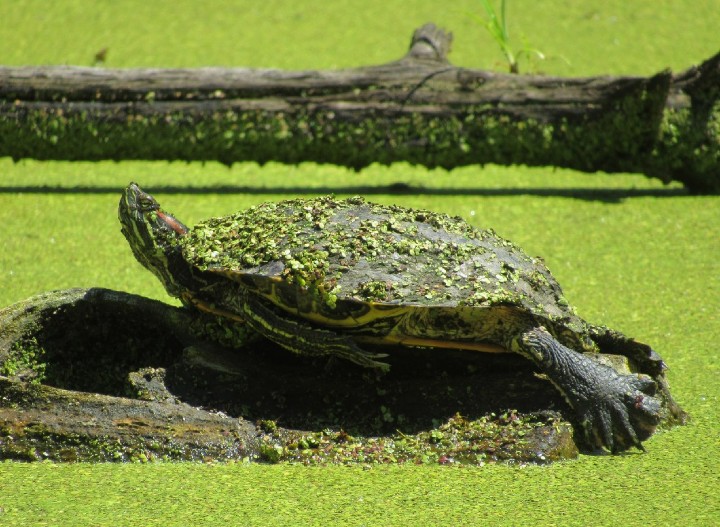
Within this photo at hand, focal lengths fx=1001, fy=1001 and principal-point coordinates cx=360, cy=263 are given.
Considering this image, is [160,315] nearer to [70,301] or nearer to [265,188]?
[70,301]

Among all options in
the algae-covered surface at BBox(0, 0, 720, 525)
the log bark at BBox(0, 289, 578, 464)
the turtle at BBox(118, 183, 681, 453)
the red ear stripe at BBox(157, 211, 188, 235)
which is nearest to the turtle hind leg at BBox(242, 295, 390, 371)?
the turtle at BBox(118, 183, 681, 453)

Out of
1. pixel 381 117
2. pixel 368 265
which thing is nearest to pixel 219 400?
pixel 368 265

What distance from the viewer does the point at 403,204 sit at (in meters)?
4.21

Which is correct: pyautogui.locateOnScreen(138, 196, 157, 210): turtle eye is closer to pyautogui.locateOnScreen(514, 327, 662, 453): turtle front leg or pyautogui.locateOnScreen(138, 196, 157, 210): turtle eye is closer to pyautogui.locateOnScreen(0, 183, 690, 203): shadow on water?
pyautogui.locateOnScreen(514, 327, 662, 453): turtle front leg

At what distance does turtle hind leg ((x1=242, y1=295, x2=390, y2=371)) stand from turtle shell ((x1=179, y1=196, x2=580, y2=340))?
1.3 inches

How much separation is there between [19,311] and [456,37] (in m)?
4.05

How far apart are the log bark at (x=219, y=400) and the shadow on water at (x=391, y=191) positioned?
1935mm

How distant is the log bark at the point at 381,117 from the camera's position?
14.4ft

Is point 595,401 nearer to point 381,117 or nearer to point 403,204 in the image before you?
point 403,204

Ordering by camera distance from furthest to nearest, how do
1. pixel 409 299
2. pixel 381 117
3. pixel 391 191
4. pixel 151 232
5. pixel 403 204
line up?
1. pixel 391 191
2. pixel 381 117
3. pixel 403 204
4. pixel 151 232
5. pixel 409 299

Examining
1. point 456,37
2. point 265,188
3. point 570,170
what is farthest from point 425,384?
point 456,37

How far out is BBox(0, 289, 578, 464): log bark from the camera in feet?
7.15

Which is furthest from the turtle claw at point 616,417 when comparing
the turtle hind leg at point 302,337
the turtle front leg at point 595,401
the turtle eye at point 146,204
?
the turtle eye at point 146,204

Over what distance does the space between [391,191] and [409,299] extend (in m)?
2.38
